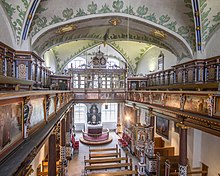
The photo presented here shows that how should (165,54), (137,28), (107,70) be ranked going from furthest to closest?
(107,70)
(165,54)
(137,28)

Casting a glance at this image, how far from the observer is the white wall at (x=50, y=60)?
13634 mm

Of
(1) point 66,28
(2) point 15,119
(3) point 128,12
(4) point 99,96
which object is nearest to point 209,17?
(3) point 128,12

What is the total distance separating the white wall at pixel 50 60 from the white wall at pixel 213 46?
10.7 m

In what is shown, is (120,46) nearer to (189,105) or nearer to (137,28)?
(137,28)

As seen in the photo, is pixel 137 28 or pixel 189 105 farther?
pixel 137 28

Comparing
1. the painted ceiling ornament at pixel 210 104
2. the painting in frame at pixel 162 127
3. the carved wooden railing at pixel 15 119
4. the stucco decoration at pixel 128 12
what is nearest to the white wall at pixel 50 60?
the stucco decoration at pixel 128 12

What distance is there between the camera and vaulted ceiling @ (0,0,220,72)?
7.00 meters

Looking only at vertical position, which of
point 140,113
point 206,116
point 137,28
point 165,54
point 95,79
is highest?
point 137,28

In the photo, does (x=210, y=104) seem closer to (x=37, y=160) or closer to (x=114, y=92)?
(x=37, y=160)

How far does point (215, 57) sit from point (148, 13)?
3.72m

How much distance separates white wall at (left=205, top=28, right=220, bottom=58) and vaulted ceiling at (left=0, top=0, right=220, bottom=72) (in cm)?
18

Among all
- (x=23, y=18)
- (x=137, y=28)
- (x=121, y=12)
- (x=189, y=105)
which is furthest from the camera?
(x=137, y=28)

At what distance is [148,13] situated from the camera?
8680mm

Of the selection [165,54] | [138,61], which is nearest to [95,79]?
[138,61]
